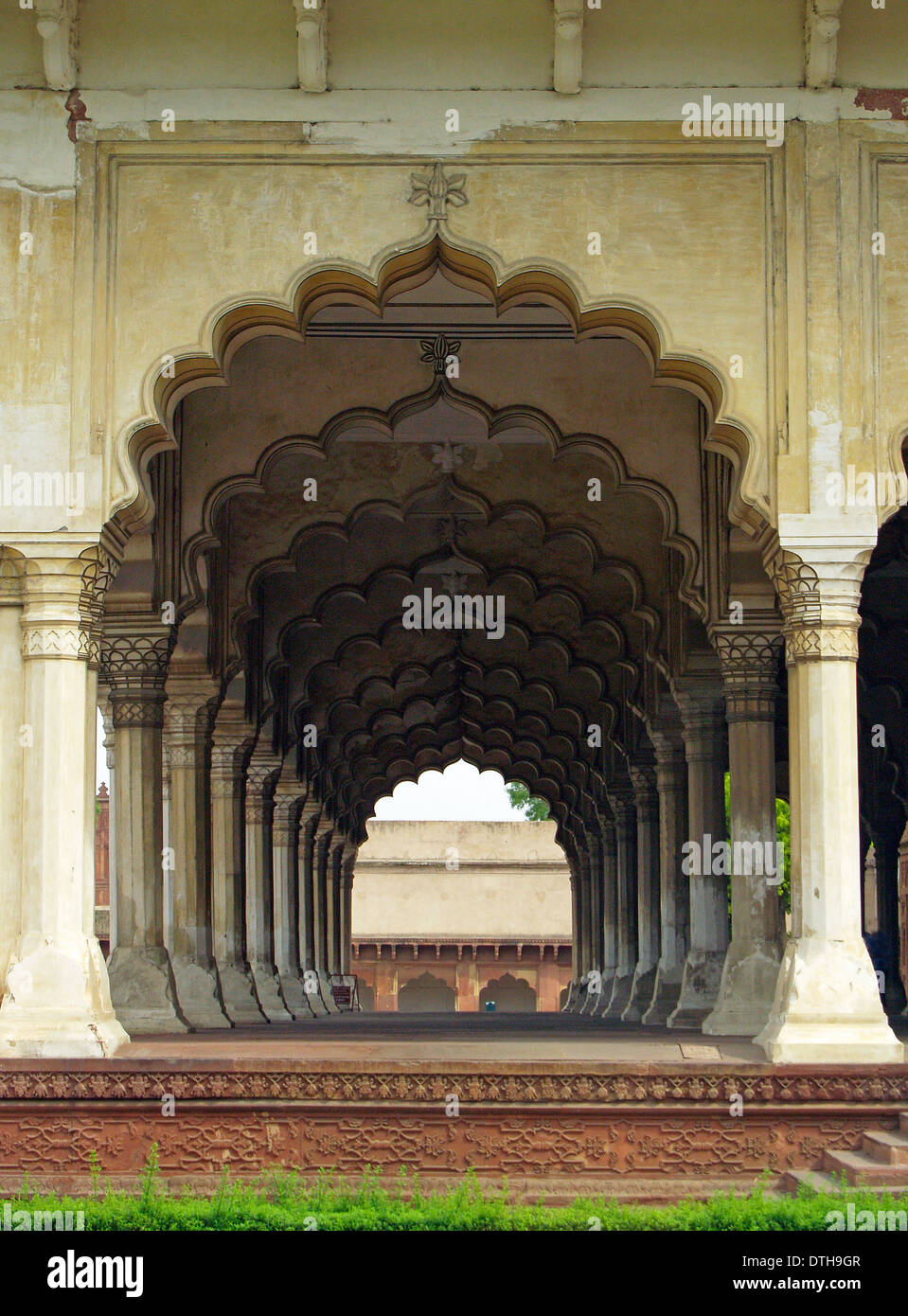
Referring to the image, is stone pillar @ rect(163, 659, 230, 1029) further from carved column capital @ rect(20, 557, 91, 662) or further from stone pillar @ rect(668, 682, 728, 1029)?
carved column capital @ rect(20, 557, 91, 662)

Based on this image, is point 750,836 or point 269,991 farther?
point 269,991

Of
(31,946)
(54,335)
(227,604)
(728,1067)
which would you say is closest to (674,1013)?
(227,604)

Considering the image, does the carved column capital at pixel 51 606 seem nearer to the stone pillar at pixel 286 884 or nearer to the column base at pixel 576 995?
the stone pillar at pixel 286 884

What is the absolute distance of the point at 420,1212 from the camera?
728 centimetres

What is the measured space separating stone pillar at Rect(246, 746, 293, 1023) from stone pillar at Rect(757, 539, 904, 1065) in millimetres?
11473

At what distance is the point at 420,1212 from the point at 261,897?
13200mm

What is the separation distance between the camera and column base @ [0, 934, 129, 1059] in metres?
8.53

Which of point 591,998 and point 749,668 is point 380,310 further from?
point 591,998

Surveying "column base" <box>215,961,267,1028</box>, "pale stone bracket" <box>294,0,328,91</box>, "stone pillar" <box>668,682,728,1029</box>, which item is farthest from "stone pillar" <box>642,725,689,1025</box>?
"pale stone bracket" <box>294,0,328,91</box>

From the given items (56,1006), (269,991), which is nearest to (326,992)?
(269,991)

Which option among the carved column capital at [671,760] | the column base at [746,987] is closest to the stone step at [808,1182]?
the column base at [746,987]

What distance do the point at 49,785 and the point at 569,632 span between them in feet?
35.9

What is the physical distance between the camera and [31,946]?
875cm

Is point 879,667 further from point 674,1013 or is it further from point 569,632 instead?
point 674,1013
